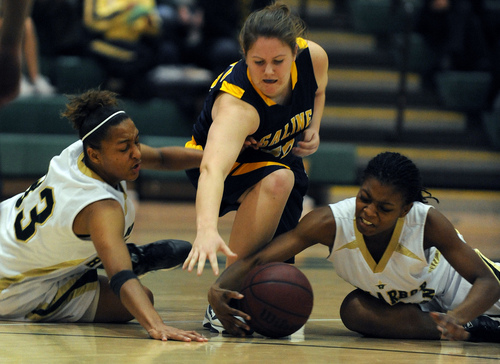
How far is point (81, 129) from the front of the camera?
2.95 m

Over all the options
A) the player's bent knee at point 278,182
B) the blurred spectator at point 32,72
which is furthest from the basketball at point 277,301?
the blurred spectator at point 32,72

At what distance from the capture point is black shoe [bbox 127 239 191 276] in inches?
126

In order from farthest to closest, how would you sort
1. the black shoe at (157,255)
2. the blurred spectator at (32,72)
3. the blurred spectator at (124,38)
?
→ the blurred spectator at (124,38) → the blurred spectator at (32,72) → the black shoe at (157,255)

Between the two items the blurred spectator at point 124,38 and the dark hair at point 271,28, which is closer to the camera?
the dark hair at point 271,28

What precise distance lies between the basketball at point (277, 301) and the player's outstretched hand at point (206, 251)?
0.30m

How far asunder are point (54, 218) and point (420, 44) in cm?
696

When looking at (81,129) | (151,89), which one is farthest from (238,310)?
(151,89)

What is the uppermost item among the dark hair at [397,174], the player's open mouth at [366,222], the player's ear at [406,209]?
the dark hair at [397,174]

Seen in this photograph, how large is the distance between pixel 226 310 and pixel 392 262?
68cm

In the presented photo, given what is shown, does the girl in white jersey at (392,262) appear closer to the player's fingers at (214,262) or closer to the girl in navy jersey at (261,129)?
the girl in navy jersey at (261,129)

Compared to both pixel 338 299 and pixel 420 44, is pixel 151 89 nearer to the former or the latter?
pixel 420 44

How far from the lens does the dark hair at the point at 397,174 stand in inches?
107

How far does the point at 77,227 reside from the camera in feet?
9.14

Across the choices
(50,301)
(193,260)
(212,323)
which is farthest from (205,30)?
(193,260)
